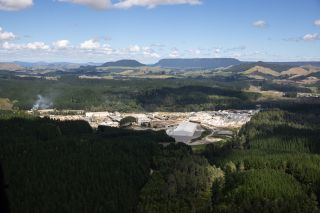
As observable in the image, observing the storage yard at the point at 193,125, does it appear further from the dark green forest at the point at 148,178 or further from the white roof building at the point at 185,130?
the dark green forest at the point at 148,178

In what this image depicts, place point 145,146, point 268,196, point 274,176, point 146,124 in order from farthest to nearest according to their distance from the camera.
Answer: point 146,124 < point 145,146 < point 274,176 < point 268,196

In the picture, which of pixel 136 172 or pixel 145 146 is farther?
pixel 145 146

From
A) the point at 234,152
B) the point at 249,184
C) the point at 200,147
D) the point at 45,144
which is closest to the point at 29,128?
the point at 45,144

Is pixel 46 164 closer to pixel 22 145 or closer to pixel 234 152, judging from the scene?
pixel 22 145

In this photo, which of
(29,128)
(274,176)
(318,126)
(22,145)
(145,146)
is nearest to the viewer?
(274,176)

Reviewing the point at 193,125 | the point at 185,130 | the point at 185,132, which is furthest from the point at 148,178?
the point at 193,125

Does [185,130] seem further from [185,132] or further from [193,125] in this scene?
[193,125]

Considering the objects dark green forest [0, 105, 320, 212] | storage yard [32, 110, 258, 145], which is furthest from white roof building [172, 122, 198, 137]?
dark green forest [0, 105, 320, 212]
